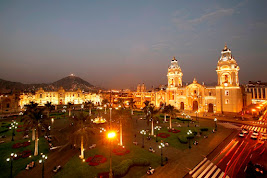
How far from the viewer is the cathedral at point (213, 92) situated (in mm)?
61281

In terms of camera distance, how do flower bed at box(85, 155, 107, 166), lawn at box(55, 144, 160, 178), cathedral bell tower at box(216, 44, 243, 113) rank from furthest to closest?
1. cathedral bell tower at box(216, 44, 243, 113)
2. flower bed at box(85, 155, 107, 166)
3. lawn at box(55, 144, 160, 178)

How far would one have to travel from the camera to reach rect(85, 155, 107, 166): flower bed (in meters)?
21.2

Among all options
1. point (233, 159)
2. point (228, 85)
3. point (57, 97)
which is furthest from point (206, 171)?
point (57, 97)

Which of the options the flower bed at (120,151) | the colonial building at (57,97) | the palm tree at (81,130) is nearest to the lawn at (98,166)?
the flower bed at (120,151)

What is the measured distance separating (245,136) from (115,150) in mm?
31520

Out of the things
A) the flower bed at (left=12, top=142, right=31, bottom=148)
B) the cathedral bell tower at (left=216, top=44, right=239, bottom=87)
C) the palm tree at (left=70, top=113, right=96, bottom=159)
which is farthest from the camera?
the cathedral bell tower at (left=216, top=44, right=239, bottom=87)

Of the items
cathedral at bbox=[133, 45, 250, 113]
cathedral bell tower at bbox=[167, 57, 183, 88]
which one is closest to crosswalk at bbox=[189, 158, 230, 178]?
cathedral at bbox=[133, 45, 250, 113]

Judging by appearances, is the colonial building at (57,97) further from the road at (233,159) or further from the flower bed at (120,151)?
the road at (233,159)

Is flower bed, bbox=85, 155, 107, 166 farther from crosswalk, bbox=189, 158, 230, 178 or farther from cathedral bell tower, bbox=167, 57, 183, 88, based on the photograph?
cathedral bell tower, bbox=167, 57, 183, 88

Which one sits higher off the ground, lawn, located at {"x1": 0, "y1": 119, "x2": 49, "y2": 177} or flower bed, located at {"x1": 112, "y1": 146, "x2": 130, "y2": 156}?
flower bed, located at {"x1": 112, "y1": 146, "x2": 130, "y2": 156}

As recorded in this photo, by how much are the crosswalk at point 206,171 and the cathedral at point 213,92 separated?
46041 millimetres

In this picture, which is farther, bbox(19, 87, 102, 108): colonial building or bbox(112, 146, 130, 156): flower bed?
bbox(19, 87, 102, 108): colonial building

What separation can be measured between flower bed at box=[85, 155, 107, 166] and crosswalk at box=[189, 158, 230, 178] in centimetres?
1310

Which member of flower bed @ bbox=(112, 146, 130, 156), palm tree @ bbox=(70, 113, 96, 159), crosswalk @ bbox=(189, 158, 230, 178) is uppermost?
palm tree @ bbox=(70, 113, 96, 159)
